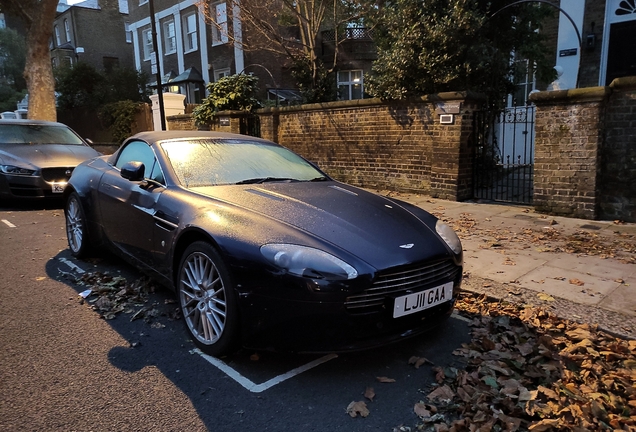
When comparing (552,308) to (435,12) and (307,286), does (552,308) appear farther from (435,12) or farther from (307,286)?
(435,12)

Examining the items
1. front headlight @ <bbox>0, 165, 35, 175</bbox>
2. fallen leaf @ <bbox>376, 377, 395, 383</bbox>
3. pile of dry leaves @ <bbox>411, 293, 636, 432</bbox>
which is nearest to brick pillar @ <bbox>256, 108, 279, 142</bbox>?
front headlight @ <bbox>0, 165, 35, 175</bbox>

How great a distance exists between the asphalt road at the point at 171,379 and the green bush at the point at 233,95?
1022cm

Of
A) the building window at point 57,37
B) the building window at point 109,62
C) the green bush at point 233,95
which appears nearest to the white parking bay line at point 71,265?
the green bush at point 233,95

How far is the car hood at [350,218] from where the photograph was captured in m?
2.84

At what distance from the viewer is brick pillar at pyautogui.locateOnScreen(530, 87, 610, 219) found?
21.5ft

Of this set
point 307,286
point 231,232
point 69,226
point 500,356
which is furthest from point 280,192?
point 69,226

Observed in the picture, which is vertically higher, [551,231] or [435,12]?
[435,12]

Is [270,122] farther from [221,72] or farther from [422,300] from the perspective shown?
[221,72]

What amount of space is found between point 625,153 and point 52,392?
7.16 meters

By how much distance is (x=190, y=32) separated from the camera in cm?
2450

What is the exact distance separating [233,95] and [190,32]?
13565 mm

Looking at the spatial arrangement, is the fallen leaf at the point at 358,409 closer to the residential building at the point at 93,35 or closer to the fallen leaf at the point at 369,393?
the fallen leaf at the point at 369,393

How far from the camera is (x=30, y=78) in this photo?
17.1 meters

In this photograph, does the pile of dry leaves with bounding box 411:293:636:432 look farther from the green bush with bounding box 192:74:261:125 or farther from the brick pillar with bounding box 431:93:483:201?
the green bush with bounding box 192:74:261:125
